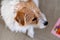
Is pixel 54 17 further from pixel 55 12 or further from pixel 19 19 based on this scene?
pixel 19 19

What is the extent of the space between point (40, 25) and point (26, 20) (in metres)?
0.22

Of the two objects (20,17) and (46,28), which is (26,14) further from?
(46,28)

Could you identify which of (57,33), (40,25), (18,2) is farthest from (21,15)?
(57,33)

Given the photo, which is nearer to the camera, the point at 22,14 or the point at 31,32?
the point at 22,14

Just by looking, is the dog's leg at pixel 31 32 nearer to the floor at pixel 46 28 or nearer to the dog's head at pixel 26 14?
the floor at pixel 46 28

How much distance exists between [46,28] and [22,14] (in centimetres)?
46

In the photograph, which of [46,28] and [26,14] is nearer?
[26,14]

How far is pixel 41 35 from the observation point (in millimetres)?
1886

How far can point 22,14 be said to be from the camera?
1597 mm

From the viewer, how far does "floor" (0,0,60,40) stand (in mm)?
1879

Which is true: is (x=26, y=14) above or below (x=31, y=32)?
above

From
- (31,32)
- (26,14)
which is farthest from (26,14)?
(31,32)

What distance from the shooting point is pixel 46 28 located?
6.29ft

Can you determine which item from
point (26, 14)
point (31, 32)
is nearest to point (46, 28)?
point (31, 32)
